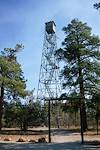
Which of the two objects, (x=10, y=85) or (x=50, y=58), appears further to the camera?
(x=50, y=58)

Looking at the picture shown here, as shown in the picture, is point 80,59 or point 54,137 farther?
point 80,59

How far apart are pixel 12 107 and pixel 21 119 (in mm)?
5257

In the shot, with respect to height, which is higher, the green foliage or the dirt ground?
the green foliage

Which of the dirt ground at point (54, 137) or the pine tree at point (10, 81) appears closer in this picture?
the dirt ground at point (54, 137)

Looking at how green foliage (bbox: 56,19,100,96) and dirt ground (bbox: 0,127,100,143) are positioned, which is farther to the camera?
green foliage (bbox: 56,19,100,96)

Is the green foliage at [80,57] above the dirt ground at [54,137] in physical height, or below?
above

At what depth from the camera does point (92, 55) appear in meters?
38.3

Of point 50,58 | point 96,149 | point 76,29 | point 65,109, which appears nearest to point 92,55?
point 76,29

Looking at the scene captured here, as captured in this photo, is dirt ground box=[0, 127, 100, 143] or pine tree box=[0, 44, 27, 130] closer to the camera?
dirt ground box=[0, 127, 100, 143]

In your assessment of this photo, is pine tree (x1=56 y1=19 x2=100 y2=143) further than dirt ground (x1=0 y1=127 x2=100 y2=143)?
Yes

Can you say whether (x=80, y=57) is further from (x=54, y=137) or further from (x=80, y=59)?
(x=54, y=137)

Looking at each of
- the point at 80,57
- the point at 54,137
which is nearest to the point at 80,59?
the point at 80,57

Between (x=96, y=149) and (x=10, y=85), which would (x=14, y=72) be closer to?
(x=10, y=85)

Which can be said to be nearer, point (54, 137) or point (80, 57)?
point (54, 137)
